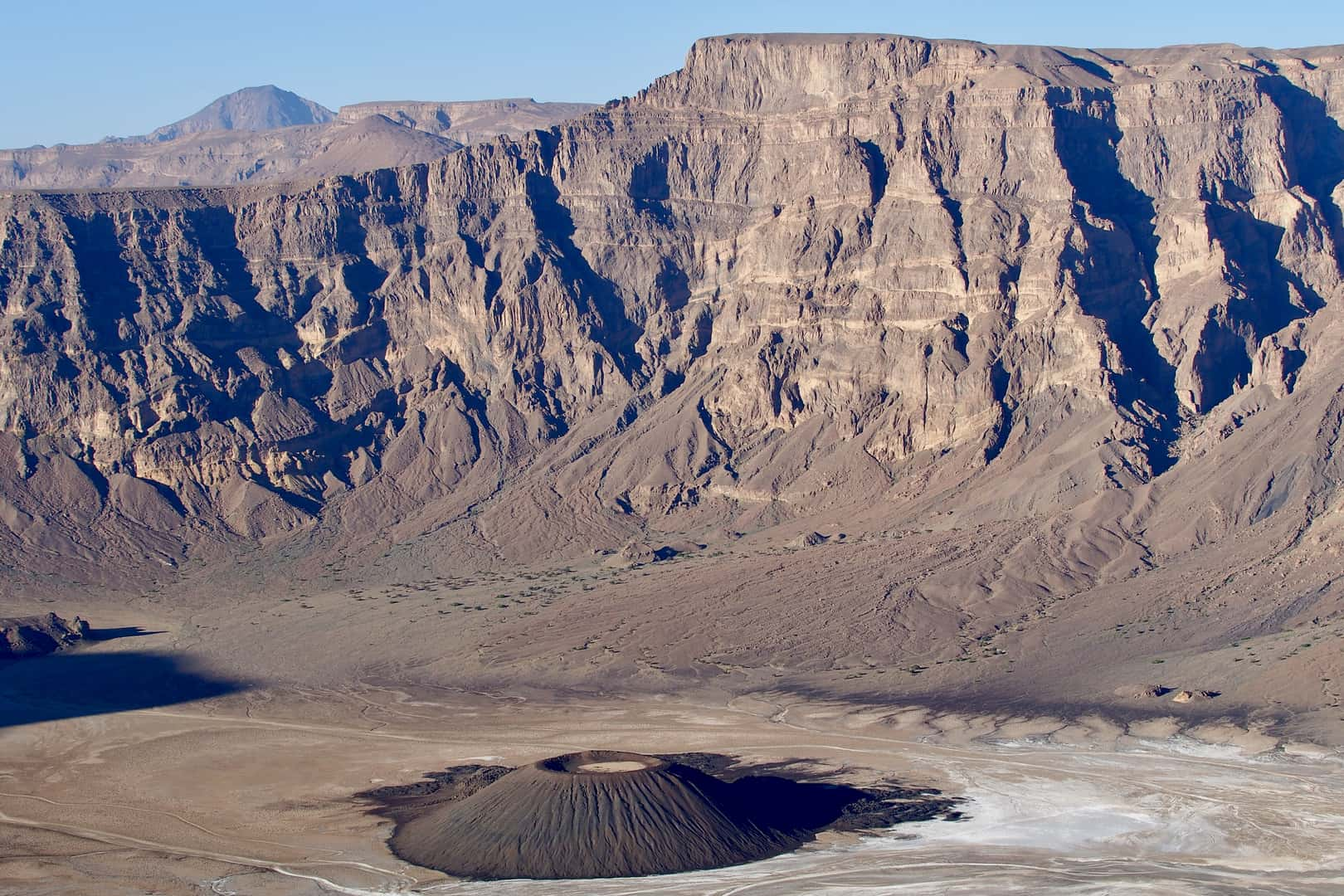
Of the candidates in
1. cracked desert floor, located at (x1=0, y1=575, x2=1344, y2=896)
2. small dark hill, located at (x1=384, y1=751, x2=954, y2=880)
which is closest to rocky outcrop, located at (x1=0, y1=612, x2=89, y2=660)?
cracked desert floor, located at (x1=0, y1=575, x2=1344, y2=896)

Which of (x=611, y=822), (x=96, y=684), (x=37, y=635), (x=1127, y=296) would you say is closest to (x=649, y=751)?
(x=611, y=822)

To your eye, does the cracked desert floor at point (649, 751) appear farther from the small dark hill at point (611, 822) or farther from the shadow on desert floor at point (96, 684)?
the small dark hill at point (611, 822)

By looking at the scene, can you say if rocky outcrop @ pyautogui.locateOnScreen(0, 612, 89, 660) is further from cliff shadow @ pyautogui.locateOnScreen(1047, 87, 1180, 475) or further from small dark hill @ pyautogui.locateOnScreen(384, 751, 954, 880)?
cliff shadow @ pyautogui.locateOnScreen(1047, 87, 1180, 475)

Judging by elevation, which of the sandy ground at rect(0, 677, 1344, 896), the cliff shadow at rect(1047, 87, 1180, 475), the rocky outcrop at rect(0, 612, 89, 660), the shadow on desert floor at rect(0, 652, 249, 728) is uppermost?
the cliff shadow at rect(1047, 87, 1180, 475)

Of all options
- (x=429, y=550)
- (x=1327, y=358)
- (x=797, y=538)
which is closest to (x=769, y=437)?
(x=797, y=538)

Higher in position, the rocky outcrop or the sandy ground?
the rocky outcrop

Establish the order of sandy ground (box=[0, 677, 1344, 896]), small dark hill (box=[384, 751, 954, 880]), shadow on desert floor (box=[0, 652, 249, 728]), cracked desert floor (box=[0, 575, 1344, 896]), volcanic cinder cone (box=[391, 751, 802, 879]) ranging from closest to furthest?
sandy ground (box=[0, 677, 1344, 896]), cracked desert floor (box=[0, 575, 1344, 896]), volcanic cinder cone (box=[391, 751, 802, 879]), small dark hill (box=[384, 751, 954, 880]), shadow on desert floor (box=[0, 652, 249, 728])

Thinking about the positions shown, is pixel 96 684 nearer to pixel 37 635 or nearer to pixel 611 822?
pixel 37 635
